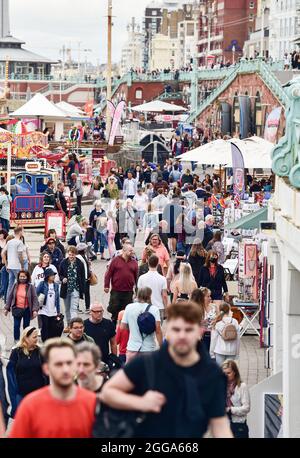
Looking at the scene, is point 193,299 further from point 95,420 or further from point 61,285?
point 95,420

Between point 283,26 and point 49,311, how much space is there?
97.5 m

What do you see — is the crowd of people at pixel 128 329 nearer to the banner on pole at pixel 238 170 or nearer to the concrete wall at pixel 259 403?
the concrete wall at pixel 259 403

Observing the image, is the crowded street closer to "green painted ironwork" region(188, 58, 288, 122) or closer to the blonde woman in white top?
the blonde woman in white top

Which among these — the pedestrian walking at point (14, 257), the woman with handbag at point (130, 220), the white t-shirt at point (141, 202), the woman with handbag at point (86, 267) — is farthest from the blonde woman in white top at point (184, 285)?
the white t-shirt at point (141, 202)

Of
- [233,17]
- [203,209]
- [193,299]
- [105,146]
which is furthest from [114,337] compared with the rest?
[233,17]

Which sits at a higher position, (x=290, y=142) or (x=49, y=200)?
(x=290, y=142)

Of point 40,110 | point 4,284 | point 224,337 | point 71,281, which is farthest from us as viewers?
point 40,110

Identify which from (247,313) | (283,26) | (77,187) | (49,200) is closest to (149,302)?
(247,313)

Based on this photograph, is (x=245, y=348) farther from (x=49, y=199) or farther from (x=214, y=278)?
(x=49, y=199)

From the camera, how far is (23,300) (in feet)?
56.6

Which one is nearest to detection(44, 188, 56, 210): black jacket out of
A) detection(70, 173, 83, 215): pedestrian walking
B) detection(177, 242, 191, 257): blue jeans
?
detection(70, 173, 83, 215): pedestrian walking

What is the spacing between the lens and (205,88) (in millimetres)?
96188

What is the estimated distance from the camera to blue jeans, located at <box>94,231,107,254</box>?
27.1m
